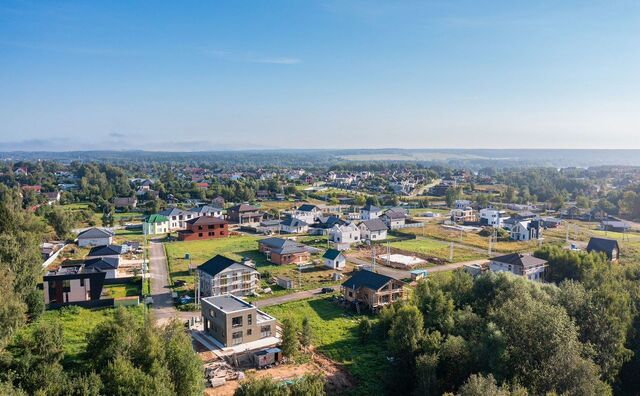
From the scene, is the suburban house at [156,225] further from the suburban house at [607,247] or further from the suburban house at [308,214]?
the suburban house at [607,247]

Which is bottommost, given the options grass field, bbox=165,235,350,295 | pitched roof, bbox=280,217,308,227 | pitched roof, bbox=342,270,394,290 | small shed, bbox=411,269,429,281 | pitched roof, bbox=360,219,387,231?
grass field, bbox=165,235,350,295

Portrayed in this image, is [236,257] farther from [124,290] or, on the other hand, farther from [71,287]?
[71,287]

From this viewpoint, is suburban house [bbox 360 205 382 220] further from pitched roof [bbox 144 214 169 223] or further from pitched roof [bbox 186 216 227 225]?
pitched roof [bbox 144 214 169 223]

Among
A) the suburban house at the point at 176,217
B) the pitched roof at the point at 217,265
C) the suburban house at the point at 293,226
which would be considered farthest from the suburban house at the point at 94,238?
the suburban house at the point at 293,226

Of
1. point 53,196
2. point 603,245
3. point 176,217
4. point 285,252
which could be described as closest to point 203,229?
point 176,217

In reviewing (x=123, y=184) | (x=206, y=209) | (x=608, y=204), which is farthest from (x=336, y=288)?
(x=123, y=184)

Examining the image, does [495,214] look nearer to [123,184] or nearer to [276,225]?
[276,225]

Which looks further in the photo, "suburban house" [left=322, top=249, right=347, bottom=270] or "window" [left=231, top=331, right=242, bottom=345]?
"suburban house" [left=322, top=249, right=347, bottom=270]

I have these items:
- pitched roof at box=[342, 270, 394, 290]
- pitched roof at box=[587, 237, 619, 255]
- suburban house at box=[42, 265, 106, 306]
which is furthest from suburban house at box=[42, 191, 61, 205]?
pitched roof at box=[587, 237, 619, 255]
